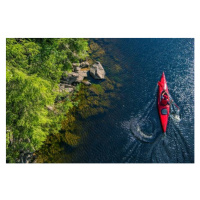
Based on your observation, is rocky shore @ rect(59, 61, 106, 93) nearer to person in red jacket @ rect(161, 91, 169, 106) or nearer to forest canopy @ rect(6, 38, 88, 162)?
forest canopy @ rect(6, 38, 88, 162)

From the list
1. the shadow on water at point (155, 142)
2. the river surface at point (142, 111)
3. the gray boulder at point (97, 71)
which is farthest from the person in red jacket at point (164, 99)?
the gray boulder at point (97, 71)

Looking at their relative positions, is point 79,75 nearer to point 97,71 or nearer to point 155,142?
point 97,71

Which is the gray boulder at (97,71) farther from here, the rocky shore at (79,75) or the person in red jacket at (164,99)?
the person in red jacket at (164,99)

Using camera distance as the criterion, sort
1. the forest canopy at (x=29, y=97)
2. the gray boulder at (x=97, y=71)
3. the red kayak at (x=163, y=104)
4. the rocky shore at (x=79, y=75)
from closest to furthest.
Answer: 1. the forest canopy at (x=29, y=97)
2. the red kayak at (x=163, y=104)
3. the rocky shore at (x=79, y=75)
4. the gray boulder at (x=97, y=71)

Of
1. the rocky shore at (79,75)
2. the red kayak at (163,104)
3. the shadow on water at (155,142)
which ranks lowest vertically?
the shadow on water at (155,142)

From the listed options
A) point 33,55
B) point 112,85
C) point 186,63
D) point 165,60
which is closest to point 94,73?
point 112,85

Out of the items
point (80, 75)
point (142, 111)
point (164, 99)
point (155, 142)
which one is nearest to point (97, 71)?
point (80, 75)

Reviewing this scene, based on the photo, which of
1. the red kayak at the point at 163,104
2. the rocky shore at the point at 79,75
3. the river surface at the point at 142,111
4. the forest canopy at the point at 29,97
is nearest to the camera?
the forest canopy at the point at 29,97
